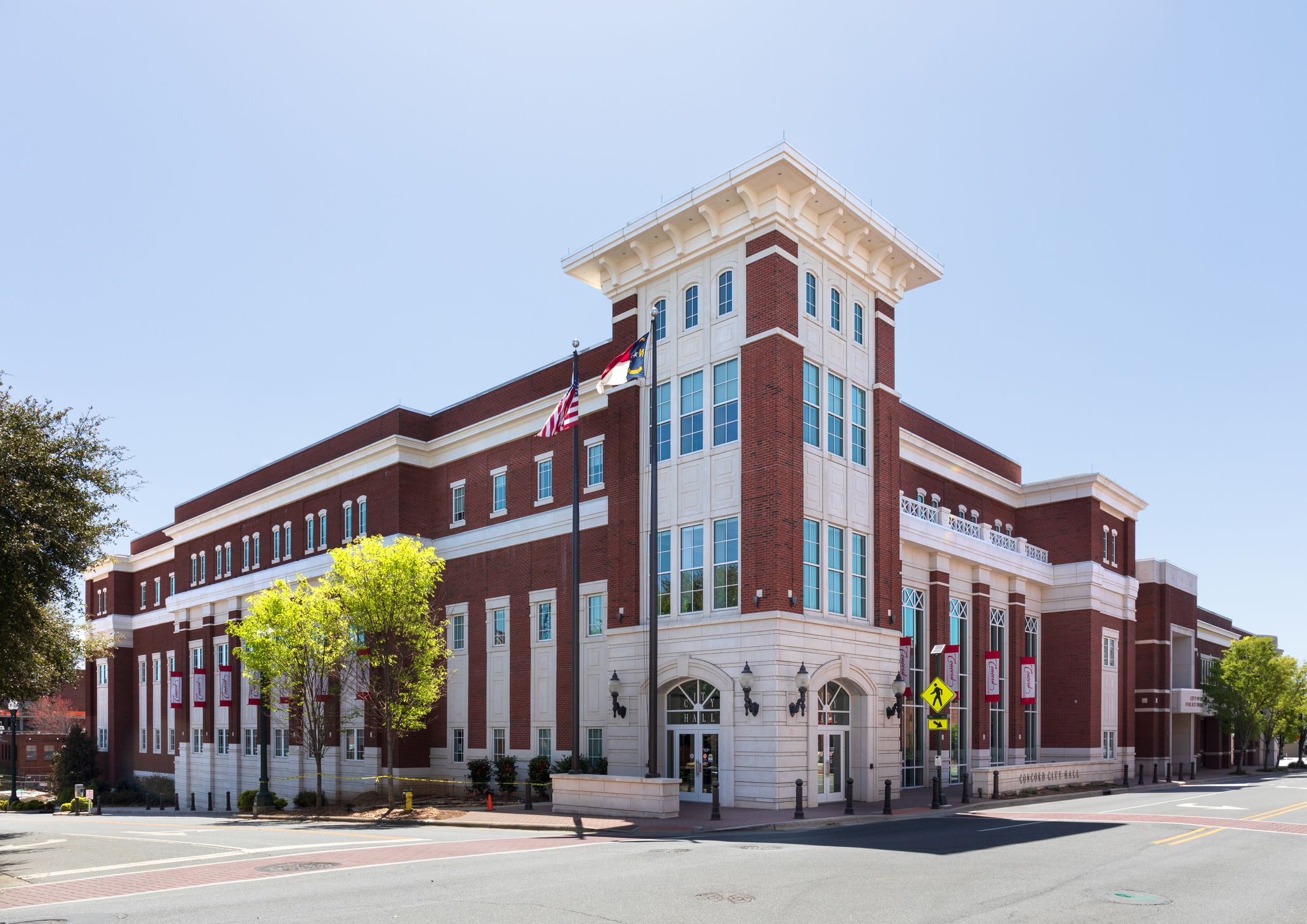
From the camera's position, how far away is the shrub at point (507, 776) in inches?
1412

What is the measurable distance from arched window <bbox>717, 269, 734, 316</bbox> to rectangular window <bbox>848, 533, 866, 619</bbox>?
7.89m

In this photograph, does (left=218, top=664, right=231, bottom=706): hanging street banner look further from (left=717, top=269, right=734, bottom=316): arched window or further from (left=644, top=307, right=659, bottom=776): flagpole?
(left=717, top=269, right=734, bottom=316): arched window

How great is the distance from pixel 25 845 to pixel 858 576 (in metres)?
22.7

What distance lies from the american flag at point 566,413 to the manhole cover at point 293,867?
13970 millimetres

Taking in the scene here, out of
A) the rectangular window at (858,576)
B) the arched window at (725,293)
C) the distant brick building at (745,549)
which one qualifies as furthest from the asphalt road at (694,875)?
the arched window at (725,293)

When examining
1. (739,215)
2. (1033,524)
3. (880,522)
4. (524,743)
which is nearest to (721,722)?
(880,522)

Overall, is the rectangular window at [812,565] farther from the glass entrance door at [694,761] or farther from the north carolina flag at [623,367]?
the north carolina flag at [623,367]

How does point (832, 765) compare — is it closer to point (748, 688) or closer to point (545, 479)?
point (748, 688)

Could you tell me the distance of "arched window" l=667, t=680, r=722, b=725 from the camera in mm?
29938

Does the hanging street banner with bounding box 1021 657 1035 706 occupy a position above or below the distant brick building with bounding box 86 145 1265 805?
below

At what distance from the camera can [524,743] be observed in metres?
38.2

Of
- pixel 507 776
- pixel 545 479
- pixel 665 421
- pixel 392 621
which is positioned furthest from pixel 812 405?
pixel 507 776

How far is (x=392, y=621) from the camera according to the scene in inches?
1346

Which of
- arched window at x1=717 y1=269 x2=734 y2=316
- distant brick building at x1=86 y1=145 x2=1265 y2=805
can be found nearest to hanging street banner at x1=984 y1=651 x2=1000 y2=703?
distant brick building at x1=86 y1=145 x2=1265 y2=805
